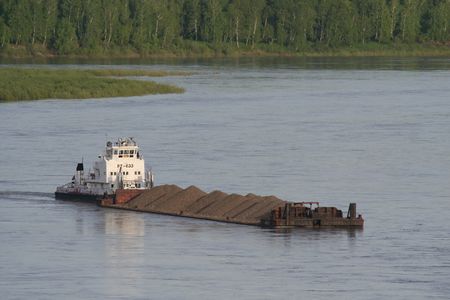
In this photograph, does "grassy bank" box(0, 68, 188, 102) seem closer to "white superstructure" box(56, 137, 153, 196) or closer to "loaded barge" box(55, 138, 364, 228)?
"loaded barge" box(55, 138, 364, 228)

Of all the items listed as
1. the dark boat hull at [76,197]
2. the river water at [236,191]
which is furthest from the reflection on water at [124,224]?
the dark boat hull at [76,197]

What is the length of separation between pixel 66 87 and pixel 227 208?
267 ft

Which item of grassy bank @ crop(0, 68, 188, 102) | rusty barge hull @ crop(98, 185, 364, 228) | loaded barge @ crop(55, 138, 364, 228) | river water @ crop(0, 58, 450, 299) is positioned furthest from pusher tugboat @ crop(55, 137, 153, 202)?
grassy bank @ crop(0, 68, 188, 102)

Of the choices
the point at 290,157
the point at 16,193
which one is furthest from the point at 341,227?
the point at 290,157

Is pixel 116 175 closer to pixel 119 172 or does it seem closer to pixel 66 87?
pixel 119 172

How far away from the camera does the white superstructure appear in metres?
71.0

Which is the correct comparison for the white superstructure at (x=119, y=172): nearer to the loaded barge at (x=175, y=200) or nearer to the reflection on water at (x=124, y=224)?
the loaded barge at (x=175, y=200)

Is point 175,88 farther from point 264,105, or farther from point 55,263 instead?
point 55,263

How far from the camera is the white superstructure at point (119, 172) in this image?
71.0m

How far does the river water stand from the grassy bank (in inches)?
264


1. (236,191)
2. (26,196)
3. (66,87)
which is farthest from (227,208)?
(66,87)

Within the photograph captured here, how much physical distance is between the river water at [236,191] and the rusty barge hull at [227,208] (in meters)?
0.93

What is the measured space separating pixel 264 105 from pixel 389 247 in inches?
3003

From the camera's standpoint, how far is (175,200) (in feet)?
221
